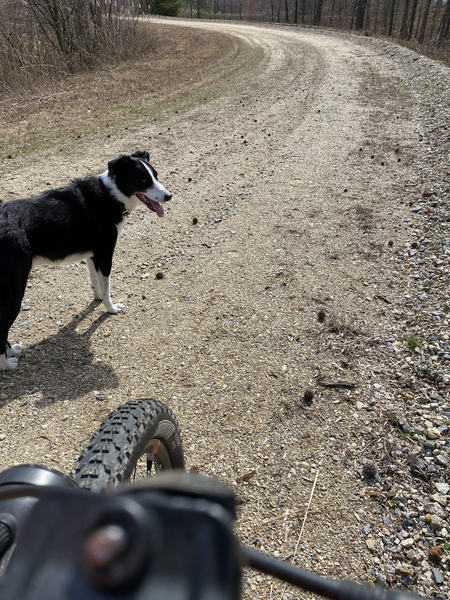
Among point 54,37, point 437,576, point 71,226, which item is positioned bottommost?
point 437,576

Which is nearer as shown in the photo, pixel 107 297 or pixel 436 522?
pixel 436 522

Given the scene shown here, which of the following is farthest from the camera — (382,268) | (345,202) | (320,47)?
(320,47)

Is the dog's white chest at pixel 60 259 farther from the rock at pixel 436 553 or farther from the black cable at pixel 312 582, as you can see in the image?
the rock at pixel 436 553

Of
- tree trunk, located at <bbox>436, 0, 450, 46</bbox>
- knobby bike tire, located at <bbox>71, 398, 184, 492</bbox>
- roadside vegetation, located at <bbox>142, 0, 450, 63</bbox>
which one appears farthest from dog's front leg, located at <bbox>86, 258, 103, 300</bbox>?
tree trunk, located at <bbox>436, 0, 450, 46</bbox>

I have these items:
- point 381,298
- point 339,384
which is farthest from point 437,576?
point 381,298

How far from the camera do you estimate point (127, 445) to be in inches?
75.2

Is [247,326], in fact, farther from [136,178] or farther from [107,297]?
[136,178]

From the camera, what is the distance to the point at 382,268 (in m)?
5.15

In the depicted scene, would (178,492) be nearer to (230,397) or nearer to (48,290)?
(230,397)

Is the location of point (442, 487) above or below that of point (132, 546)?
below

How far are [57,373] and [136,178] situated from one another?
84.1 inches

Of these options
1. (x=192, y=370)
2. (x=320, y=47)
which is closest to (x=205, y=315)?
(x=192, y=370)

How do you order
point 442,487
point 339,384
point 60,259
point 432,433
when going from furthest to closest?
point 60,259 < point 339,384 < point 432,433 < point 442,487

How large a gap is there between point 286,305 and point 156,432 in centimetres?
265
